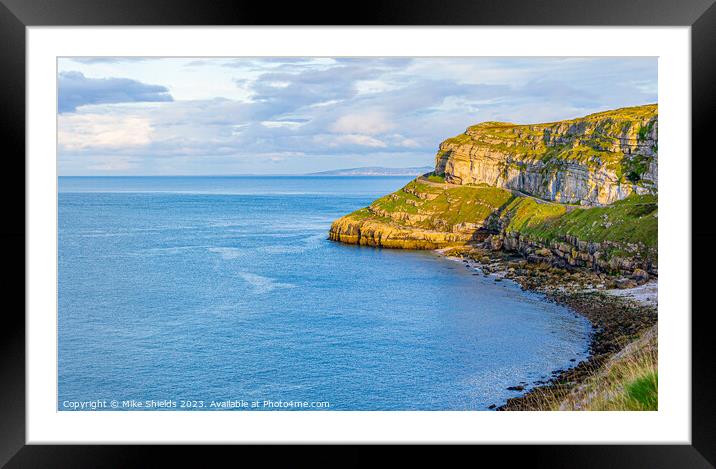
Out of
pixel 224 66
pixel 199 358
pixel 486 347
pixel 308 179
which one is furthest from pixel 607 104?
pixel 308 179

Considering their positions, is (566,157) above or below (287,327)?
above

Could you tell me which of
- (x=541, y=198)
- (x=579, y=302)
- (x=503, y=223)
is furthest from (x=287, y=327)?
(x=541, y=198)

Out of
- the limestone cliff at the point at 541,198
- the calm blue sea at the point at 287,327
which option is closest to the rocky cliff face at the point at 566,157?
the limestone cliff at the point at 541,198

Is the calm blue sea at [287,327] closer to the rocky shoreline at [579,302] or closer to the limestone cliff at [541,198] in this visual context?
the rocky shoreline at [579,302]

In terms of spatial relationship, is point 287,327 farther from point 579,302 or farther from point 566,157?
point 566,157
